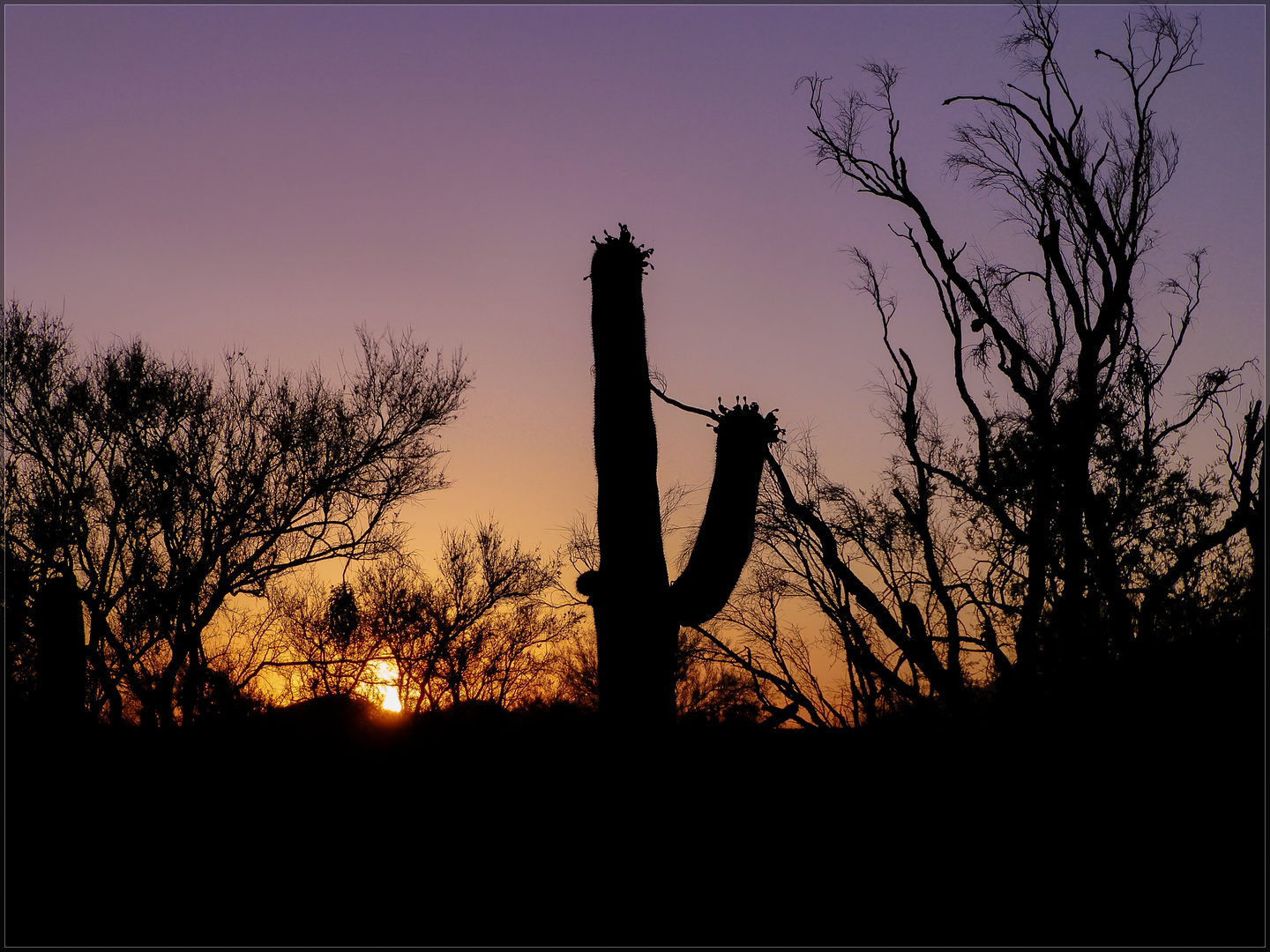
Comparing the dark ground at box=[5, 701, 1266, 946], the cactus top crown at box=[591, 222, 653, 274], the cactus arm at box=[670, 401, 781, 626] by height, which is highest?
the cactus top crown at box=[591, 222, 653, 274]

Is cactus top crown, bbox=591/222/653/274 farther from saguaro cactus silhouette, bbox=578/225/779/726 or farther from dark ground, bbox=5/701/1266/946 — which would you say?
dark ground, bbox=5/701/1266/946

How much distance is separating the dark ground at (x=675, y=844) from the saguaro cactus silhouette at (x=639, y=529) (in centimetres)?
56

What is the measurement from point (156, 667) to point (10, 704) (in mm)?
9456

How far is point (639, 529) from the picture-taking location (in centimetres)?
652

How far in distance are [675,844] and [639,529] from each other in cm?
227

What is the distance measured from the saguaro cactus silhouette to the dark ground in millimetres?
560

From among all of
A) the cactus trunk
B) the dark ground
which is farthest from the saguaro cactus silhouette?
the dark ground

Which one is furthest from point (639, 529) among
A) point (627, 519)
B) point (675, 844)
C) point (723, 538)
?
point (675, 844)

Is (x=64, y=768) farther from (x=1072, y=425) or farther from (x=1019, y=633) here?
(x=1072, y=425)

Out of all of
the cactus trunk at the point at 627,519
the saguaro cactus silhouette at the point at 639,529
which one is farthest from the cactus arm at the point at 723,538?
the cactus trunk at the point at 627,519

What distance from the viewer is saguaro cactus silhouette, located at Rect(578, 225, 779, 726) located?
6.35 meters

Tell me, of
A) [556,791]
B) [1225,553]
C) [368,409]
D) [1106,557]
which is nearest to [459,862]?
[556,791]

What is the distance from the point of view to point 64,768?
24.5 ft

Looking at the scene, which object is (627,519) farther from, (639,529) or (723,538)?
(723,538)
